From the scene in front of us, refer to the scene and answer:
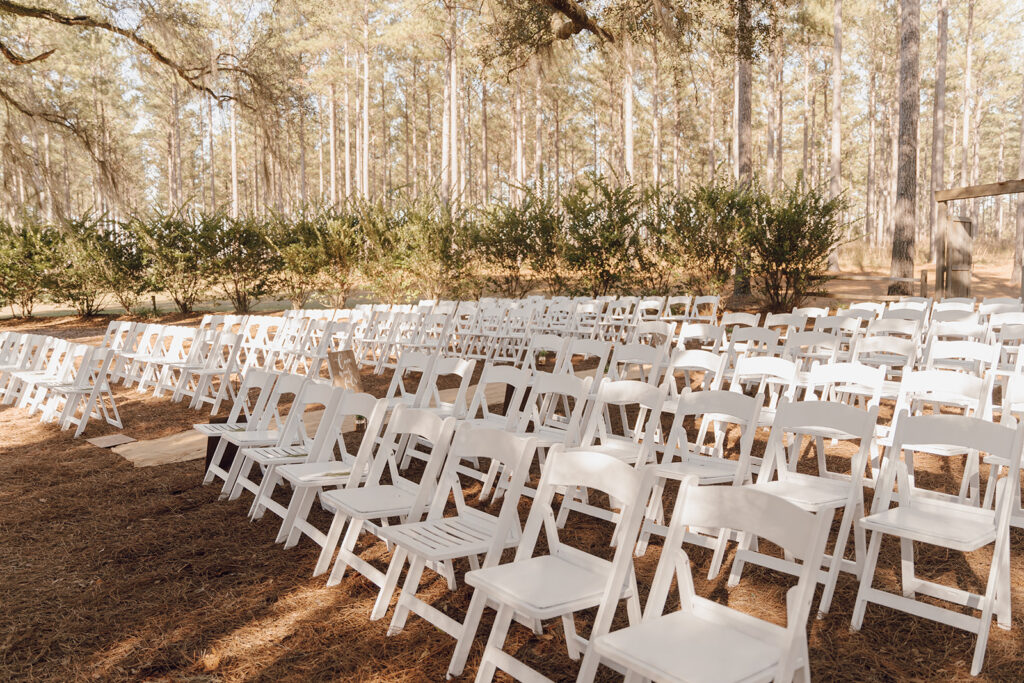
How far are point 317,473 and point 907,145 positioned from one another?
48.6 feet

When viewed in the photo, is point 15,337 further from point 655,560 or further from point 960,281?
point 960,281

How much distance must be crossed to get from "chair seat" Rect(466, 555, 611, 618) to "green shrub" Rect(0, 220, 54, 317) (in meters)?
16.7

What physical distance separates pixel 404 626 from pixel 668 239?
11.7 metres

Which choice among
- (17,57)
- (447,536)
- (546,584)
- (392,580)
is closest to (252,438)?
(392,580)

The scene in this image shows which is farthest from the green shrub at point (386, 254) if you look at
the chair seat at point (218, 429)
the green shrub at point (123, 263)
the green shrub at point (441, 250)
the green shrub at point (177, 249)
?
the chair seat at point (218, 429)

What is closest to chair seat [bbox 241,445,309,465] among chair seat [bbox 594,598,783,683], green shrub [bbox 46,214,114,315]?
chair seat [bbox 594,598,783,683]

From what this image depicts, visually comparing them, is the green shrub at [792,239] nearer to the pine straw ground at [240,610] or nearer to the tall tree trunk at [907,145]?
the tall tree trunk at [907,145]

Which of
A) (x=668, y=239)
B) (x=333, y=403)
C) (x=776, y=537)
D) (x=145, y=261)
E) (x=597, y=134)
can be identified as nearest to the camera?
(x=776, y=537)

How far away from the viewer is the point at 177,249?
51.7ft

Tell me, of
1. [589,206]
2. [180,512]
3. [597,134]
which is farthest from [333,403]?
[597,134]

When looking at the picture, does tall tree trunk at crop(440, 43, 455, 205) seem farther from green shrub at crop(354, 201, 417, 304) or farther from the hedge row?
green shrub at crop(354, 201, 417, 304)

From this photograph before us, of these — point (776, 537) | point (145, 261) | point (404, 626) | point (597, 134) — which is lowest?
point (404, 626)

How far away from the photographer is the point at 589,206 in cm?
1387

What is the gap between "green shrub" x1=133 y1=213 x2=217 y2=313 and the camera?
51.1 ft
